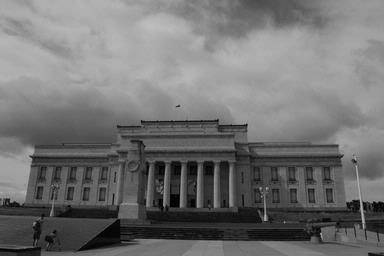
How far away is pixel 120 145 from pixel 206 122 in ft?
61.9

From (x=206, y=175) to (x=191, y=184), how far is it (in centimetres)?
379

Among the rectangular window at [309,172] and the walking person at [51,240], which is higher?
the rectangular window at [309,172]

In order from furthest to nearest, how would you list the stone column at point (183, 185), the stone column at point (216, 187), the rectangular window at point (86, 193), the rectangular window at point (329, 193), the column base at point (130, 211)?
the rectangular window at point (86, 193)
the rectangular window at point (329, 193)
the stone column at point (183, 185)
the stone column at point (216, 187)
the column base at point (130, 211)

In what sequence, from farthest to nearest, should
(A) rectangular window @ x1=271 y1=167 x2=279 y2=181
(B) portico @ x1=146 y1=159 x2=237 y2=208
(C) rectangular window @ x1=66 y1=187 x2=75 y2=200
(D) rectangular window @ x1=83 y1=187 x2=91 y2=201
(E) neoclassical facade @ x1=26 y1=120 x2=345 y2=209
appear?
(C) rectangular window @ x1=66 y1=187 x2=75 y2=200
(D) rectangular window @ x1=83 y1=187 x2=91 y2=201
(A) rectangular window @ x1=271 y1=167 x2=279 y2=181
(E) neoclassical facade @ x1=26 y1=120 x2=345 y2=209
(B) portico @ x1=146 y1=159 x2=237 y2=208

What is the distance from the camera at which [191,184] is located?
214 ft

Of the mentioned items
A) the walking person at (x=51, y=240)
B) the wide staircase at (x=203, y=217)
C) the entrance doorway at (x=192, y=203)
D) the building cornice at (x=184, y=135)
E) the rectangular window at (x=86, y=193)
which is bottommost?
the walking person at (x=51, y=240)

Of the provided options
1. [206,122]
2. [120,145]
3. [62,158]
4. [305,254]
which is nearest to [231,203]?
[206,122]

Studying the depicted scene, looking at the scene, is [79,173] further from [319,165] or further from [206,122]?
[319,165]

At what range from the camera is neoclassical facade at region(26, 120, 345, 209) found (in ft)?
206

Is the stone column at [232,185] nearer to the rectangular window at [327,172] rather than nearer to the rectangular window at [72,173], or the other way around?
the rectangular window at [327,172]

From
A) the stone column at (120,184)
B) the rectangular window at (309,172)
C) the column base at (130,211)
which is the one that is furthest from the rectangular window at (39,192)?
the rectangular window at (309,172)

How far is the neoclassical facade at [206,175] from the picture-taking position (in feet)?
206

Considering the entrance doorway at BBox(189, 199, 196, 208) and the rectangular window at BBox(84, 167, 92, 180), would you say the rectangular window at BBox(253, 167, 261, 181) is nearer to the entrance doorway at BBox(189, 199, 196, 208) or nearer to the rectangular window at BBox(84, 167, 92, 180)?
the entrance doorway at BBox(189, 199, 196, 208)

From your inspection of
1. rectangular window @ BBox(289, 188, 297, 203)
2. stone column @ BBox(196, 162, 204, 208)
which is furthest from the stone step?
rectangular window @ BBox(289, 188, 297, 203)
